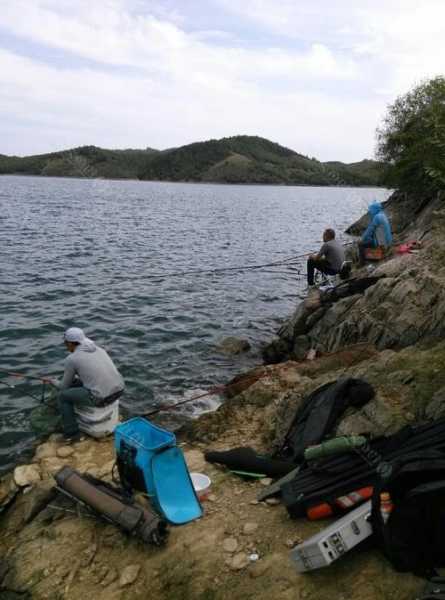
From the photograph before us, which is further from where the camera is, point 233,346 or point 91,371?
point 233,346

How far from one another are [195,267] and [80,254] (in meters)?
7.15

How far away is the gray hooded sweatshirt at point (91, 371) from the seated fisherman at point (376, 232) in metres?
11.8

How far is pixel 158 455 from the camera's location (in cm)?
643

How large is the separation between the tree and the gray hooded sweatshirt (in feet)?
43.0

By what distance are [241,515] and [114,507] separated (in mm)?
1601

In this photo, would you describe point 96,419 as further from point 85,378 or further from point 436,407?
point 436,407

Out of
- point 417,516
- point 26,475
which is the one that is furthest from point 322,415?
point 26,475

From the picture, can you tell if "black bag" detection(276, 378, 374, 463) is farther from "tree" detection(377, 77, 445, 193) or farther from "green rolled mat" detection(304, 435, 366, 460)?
"tree" detection(377, 77, 445, 193)

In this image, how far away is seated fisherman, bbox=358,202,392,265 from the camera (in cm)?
1716

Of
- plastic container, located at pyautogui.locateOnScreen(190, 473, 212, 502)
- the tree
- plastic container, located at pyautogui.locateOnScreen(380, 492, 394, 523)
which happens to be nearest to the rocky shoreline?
plastic container, located at pyautogui.locateOnScreen(190, 473, 212, 502)

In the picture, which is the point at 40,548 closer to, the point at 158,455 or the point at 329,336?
the point at 158,455

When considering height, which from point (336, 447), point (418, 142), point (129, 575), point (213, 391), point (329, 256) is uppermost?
point (418, 142)

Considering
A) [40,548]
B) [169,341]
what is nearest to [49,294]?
[169,341]

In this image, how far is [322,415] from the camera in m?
7.36
